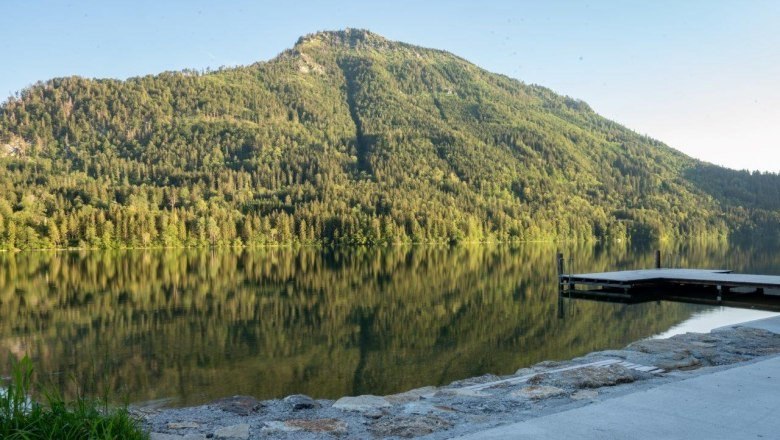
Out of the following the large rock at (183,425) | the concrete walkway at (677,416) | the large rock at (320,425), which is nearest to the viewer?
the concrete walkway at (677,416)

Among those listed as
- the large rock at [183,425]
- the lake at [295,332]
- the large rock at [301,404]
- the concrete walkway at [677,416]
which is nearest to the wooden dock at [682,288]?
the lake at [295,332]

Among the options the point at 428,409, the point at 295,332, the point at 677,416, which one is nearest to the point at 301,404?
the point at 428,409

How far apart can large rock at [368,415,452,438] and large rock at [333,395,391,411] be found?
44.9 inches

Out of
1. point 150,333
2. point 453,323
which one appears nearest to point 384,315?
point 453,323

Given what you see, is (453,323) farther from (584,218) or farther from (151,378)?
(584,218)

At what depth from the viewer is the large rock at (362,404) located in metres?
9.62

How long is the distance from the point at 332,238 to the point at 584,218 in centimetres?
8069

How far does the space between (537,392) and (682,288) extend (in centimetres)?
3051

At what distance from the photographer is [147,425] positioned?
8.71 metres

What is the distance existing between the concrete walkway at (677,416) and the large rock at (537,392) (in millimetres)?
1845

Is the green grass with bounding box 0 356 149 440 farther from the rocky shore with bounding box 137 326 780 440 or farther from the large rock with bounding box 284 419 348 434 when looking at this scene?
the large rock with bounding box 284 419 348 434

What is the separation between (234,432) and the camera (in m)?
7.97

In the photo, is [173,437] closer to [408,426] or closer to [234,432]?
[234,432]

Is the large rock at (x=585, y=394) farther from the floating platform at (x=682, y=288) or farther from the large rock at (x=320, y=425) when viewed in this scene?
the floating platform at (x=682, y=288)
